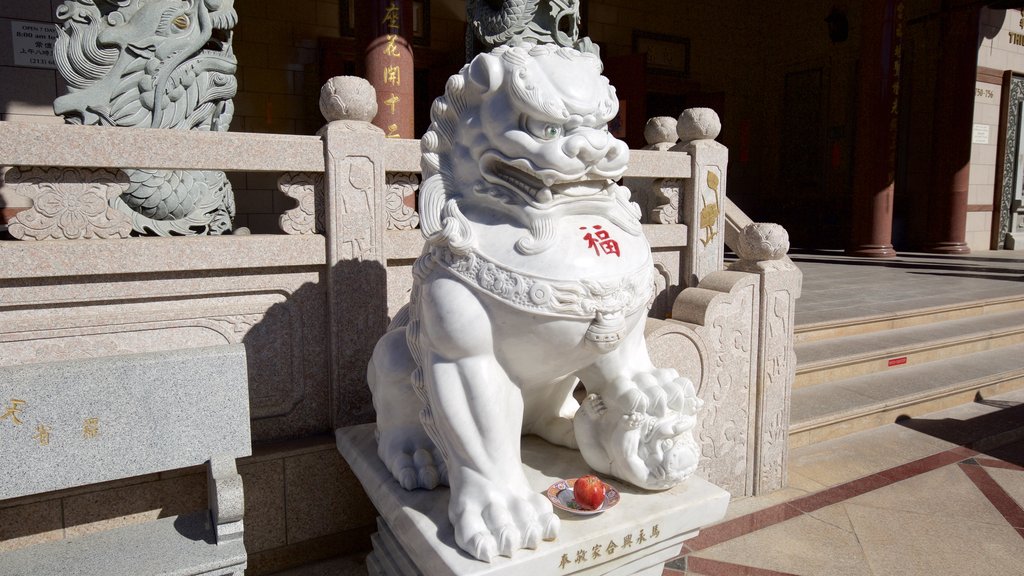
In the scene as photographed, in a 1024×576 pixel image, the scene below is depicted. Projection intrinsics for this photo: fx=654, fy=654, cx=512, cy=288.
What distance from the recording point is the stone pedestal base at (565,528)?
1.50m

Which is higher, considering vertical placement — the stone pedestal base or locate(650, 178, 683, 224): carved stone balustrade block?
locate(650, 178, 683, 224): carved stone balustrade block

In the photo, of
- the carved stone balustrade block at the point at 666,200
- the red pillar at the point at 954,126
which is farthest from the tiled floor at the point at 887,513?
the red pillar at the point at 954,126

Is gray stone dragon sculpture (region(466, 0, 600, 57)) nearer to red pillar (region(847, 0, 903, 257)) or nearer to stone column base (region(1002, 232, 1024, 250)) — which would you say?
red pillar (region(847, 0, 903, 257))

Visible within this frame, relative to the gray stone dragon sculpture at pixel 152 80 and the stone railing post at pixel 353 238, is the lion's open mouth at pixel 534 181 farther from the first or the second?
the gray stone dragon sculpture at pixel 152 80

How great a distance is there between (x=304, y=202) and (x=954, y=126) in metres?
9.37

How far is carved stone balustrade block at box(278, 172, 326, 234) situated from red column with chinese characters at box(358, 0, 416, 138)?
2.50 meters

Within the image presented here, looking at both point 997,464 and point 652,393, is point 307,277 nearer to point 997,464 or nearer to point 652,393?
point 652,393

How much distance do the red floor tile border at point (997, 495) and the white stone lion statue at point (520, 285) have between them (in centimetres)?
215

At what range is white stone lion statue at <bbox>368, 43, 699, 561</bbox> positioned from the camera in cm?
153

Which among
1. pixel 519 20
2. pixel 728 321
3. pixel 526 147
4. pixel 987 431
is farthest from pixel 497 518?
pixel 519 20

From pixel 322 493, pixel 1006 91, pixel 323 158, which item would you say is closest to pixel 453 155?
pixel 323 158

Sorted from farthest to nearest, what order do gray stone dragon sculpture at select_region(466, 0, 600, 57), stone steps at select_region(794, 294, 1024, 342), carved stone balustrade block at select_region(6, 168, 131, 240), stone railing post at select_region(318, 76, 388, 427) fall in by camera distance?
1. gray stone dragon sculpture at select_region(466, 0, 600, 57)
2. stone steps at select_region(794, 294, 1024, 342)
3. stone railing post at select_region(318, 76, 388, 427)
4. carved stone balustrade block at select_region(6, 168, 131, 240)

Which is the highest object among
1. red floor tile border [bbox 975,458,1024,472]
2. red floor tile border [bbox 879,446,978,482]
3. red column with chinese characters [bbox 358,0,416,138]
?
red column with chinese characters [bbox 358,0,416,138]

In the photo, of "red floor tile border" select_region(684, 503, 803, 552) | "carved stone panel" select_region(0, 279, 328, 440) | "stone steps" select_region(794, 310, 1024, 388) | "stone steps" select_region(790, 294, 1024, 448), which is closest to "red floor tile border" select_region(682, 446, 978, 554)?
"red floor tile border" select_region(684, 503, 803, 552)
